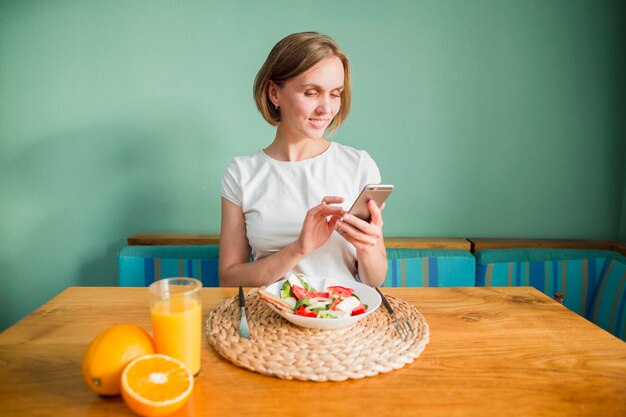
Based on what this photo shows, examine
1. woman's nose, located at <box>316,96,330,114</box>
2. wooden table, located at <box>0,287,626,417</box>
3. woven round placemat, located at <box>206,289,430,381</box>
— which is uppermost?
woman's nose, located at <box>316,96,330,114</box>

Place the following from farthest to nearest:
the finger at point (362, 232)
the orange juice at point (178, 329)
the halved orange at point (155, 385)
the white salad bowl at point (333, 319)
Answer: the finger at point (362, 232), the white salad bowl at point (333, 319), the orange juice at point (178, 329), the halved orange at point (155, 385)

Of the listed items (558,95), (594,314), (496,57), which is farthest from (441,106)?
(594,314)

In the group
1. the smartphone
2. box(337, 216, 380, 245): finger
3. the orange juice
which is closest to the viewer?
the orange juice

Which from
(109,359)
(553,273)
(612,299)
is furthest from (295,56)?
(612,299)

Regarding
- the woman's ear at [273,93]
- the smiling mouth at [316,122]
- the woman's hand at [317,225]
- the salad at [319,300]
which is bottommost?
the salad at [319,300]

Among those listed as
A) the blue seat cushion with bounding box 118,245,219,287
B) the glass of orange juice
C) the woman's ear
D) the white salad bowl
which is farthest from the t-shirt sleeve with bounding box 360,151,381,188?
the glass of orange juice

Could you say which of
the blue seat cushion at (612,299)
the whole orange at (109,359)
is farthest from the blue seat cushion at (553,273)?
the whole orange at (109,359)

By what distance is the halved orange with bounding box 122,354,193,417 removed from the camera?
2.03 ft

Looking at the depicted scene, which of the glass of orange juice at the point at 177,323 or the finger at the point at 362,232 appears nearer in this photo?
the glass of orange juice at the point at 177,323

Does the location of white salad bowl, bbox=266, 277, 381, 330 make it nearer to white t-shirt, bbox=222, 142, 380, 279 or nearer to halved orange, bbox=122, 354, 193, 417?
halved orange, bbox=122, 354, 193, 417

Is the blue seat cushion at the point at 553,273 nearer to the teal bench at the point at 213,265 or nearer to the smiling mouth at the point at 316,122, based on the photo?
the teal bench at the point at 213,265

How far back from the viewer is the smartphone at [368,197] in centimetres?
96

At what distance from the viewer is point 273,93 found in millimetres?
1418

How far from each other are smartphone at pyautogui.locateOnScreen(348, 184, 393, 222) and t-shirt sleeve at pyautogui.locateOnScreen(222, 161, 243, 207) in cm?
51
